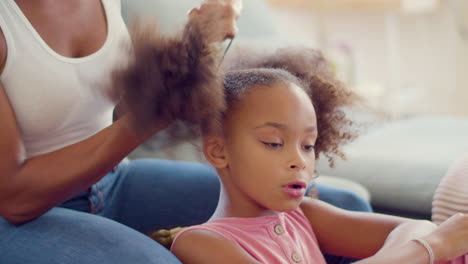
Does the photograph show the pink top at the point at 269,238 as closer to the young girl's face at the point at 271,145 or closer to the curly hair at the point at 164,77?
the young girl's face at the point at 271,145

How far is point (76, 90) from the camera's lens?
95 centimetres

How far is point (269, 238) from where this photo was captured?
0.87 meters

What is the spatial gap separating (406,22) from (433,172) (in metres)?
2.32

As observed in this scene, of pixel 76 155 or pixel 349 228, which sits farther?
pixel 349 228

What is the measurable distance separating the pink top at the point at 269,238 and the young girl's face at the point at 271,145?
34mm

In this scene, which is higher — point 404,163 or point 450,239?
point 450,239

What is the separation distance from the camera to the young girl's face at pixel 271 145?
2.69 feet

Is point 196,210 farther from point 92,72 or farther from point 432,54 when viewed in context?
point 432,54

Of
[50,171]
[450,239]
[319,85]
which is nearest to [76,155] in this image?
[50,171]

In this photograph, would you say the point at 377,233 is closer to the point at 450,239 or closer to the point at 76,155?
the point at 450,239

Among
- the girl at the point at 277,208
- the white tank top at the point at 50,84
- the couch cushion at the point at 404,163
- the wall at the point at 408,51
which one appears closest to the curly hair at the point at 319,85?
the girl at the point at 277,208

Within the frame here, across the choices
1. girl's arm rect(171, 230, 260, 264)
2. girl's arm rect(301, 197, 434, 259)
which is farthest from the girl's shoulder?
girl's arm rect(301, 197, 434, 259)

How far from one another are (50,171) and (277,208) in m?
0.32

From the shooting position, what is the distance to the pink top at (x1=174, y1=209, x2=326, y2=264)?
0.84 metres
